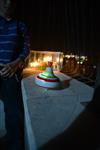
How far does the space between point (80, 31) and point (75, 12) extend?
199mm

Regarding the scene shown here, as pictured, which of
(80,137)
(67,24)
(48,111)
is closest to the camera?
(80,137)

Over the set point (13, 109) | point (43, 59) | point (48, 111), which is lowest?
point (13, 109)

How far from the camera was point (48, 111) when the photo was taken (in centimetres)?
77

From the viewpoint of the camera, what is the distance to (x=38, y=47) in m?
1.94

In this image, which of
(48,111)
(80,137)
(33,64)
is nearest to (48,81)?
(48,111)

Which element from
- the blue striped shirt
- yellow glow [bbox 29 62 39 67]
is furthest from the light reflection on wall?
the blue striped shirt

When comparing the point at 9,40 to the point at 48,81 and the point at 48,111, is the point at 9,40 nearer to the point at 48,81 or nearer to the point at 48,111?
the point at 48,81

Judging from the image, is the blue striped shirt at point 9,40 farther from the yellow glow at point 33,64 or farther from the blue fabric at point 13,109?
the yellow glow at point 33,64

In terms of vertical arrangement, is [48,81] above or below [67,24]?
below

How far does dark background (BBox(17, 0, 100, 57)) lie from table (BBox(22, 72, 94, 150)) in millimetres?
909

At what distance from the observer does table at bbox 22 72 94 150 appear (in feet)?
1.96

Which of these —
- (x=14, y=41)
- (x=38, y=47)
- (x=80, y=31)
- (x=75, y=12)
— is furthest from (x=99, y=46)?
(x=14, y=41)

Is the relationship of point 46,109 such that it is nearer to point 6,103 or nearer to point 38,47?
point 6,103

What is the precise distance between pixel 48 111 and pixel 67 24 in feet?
4.46
